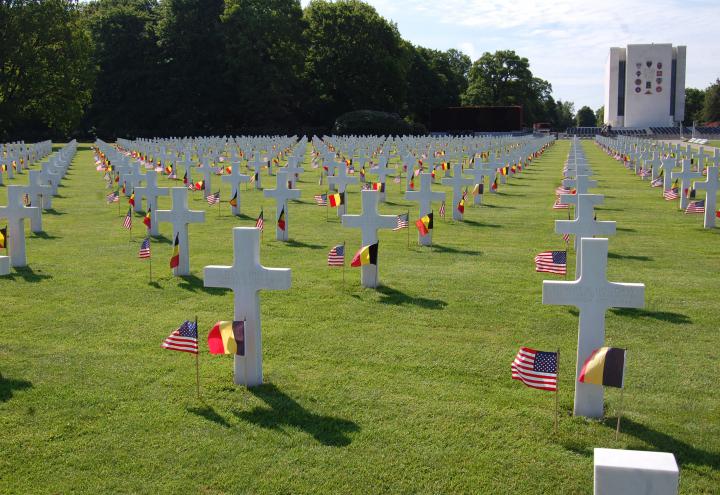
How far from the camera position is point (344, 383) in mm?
5660

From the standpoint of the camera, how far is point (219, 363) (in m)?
6.14

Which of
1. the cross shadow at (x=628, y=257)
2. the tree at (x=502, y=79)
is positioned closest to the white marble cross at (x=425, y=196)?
the cross shadow at (x=628, y=257)

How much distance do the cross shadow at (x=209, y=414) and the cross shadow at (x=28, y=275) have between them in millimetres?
4638

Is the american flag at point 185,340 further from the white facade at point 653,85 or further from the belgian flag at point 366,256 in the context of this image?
the white facade at point 653,85

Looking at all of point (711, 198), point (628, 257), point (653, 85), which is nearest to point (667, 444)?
point (628, 257)

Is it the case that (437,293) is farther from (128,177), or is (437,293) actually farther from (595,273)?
(128,177)

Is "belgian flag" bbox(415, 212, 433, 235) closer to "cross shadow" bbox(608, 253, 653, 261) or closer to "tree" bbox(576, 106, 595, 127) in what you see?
"cross shadow" bbox(608, 253, 653, 261)

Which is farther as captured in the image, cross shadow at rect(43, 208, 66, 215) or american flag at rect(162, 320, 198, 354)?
cross shadow at rect(43, 208, 66, 215)

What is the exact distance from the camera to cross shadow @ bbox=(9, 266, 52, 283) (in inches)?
357

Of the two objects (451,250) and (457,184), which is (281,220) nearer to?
(451,250)

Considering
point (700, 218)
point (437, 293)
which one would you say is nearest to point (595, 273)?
point (437, 293)

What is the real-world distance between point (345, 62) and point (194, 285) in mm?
52668

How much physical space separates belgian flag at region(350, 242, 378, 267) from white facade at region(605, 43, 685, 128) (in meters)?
79.7

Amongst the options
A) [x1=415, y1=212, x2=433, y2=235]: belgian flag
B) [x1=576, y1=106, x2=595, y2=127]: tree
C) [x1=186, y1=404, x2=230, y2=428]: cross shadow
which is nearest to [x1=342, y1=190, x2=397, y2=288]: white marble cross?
[x1=415, y1=212, x2=433, y2=235]: belgian flag
